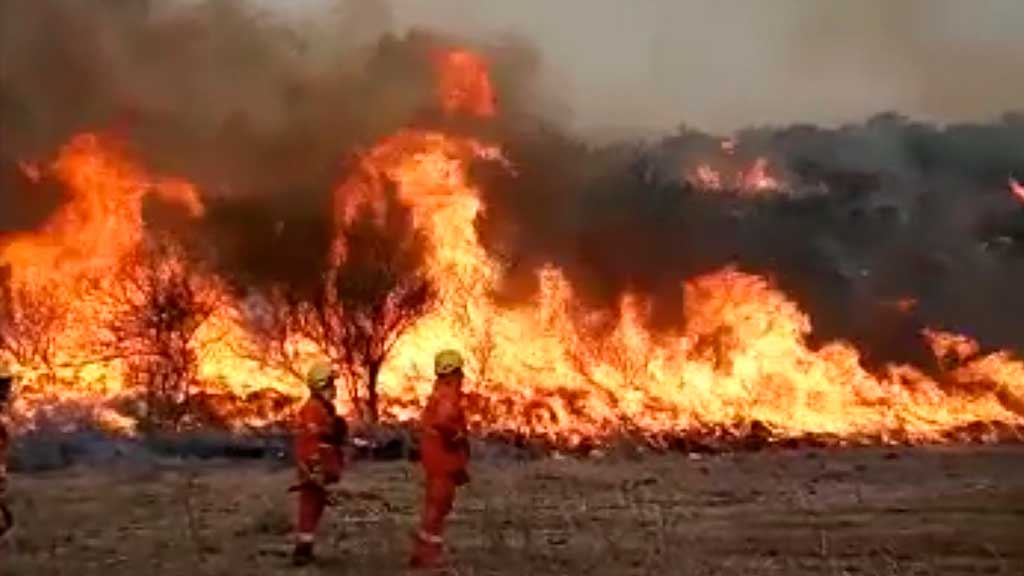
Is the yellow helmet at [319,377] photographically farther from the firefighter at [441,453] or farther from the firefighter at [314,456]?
the firefighter at [441,453]

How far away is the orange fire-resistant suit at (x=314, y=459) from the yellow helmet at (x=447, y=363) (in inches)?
72.5

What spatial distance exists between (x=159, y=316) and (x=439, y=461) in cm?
3824

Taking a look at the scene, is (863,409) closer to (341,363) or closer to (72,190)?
(341,363)

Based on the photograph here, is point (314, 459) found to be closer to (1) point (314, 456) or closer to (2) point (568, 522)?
(1) point (314, 456)

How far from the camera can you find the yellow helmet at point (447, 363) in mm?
16250

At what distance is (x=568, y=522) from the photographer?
22.2 meters

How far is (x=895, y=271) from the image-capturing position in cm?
6425

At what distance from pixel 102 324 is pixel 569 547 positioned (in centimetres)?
3674

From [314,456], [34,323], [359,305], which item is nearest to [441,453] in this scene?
[314,456]

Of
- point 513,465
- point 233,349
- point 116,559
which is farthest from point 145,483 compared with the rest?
point 233,349

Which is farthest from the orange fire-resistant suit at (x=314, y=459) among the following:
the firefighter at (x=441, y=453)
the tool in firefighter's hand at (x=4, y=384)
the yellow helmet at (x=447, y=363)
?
the tool in firefighter's hand at (x=4, y=384)

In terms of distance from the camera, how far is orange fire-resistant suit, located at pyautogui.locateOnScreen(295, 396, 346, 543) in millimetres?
17531

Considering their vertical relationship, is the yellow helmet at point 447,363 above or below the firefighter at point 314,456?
above

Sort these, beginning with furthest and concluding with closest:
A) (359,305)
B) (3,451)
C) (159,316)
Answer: (359,305) < (159,316) < (3,451)
